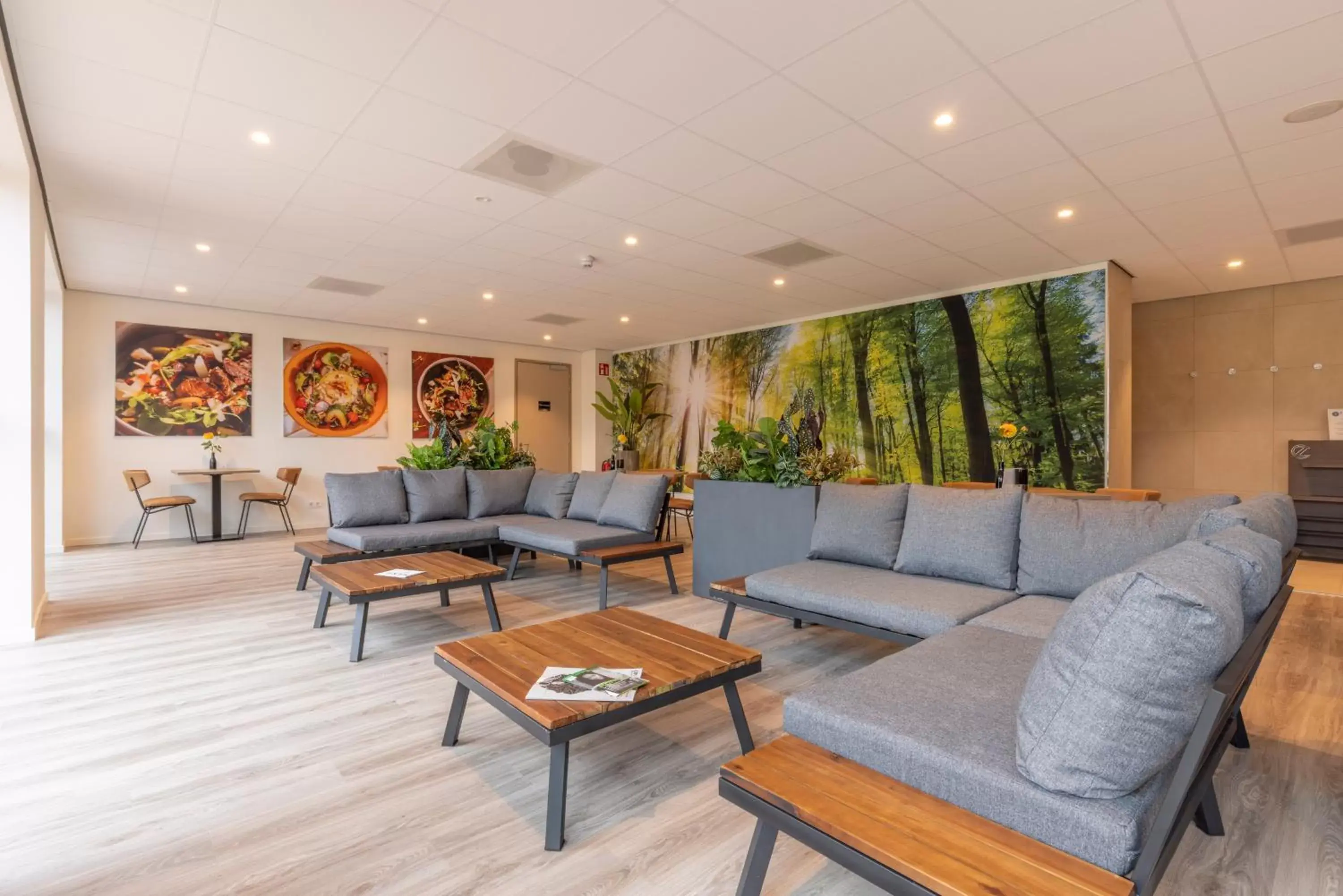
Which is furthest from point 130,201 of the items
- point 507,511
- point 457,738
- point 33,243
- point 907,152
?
point 907,152

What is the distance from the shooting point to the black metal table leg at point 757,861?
1434 mm

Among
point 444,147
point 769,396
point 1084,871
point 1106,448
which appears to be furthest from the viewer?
point 769,396

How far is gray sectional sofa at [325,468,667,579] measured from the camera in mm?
4828

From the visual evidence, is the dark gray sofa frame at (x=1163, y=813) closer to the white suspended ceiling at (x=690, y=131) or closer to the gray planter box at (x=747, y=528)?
the gray planter box at (x=747, y=528)

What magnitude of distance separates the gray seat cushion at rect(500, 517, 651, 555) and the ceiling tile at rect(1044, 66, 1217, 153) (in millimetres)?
3727

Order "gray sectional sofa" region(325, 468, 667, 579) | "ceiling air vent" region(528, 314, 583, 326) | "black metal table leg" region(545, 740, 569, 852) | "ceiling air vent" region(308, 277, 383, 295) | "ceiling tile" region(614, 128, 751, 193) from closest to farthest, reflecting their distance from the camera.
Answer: "black metal table leg" region(545, 740, 569, 852) → "ceiling tile" region(614, 128, 751, 193) → "gray sectional sofa" region(325, 468, 667, 579) → "ceiling air vent" region(308, 277, 383, 295) → "ceiling air vent" region(528, 314, 583, 326)

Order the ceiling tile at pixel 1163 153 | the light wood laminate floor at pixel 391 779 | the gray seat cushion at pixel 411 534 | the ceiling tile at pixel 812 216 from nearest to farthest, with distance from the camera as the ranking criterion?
the light wood laminate floor at pixel 391 779, the ceiling tile at pixel 1163 153, the ceiling tile at pixel 812 216, the gray seat cushion at pixel 411 534

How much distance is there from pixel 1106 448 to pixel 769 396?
159 inches

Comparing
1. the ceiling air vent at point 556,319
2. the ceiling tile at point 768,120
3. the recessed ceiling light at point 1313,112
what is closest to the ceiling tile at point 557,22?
the ceiling tile at point 768,120

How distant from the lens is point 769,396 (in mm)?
8812

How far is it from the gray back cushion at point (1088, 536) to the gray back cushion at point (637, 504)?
275 cm

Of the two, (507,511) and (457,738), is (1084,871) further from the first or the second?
(507,511)

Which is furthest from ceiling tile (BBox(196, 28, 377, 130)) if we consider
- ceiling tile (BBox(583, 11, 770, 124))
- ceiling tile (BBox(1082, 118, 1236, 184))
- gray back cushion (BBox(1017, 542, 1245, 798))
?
Answer: ceiling tile (BBox(1082, 118, 1236, 184))

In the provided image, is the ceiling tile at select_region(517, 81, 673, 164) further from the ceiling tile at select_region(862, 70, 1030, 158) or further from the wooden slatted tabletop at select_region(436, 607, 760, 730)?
the wooden slatted tabletop at select_region(436, 607, 760, 730)
